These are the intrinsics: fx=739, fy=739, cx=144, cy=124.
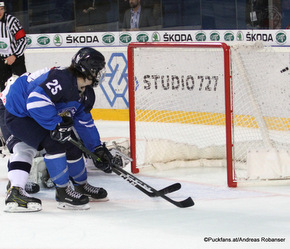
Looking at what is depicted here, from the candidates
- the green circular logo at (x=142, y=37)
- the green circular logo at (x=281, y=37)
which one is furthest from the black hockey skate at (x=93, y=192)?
the green circular logo at (x=142, y=37)

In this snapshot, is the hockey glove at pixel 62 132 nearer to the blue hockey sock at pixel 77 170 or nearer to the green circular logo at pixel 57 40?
the blue hockey sock at pixel 77 170

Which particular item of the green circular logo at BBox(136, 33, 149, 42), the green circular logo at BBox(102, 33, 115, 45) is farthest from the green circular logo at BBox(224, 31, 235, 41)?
the green circular logo at BBox(102, 33, 115, 45)

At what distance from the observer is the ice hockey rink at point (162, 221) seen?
3.01 m

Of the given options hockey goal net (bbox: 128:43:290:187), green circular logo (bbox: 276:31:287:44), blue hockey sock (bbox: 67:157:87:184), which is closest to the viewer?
blue hockey sock (bbox: 67:157:87:184)

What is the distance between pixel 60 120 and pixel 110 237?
2.12 ft

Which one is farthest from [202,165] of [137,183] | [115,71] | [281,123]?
[115,71]

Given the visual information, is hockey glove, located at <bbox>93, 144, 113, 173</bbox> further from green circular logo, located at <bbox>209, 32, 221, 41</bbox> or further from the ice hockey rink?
green circular logo, located at <bbox>209, 32, 221, 41</bbox>

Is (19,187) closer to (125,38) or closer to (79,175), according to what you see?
(79,175)

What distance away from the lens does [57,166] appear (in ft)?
11.5

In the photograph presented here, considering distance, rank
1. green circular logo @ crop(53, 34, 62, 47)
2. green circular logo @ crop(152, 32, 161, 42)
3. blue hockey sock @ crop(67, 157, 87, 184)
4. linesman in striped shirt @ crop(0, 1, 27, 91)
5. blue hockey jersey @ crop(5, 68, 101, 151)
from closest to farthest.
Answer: blue hockey jersey @ crop(5, 68, 101, 151) → blue hockey sock @ crop(67, 157, 87, 184) → linesman in striped shirt @ crop(0, 1, 27, 91) → green circular logo @ crop(152, 32, 161, 42) → green circular logo @ crop(53, 34, 62, 47)

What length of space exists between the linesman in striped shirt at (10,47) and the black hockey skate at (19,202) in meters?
2.79

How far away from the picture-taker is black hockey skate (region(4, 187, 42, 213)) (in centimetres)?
352

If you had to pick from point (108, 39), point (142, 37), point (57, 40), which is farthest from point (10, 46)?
point (142, 37)

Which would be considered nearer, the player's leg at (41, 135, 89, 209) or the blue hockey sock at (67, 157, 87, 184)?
the player's leg at (41, 135, 89, 209)
